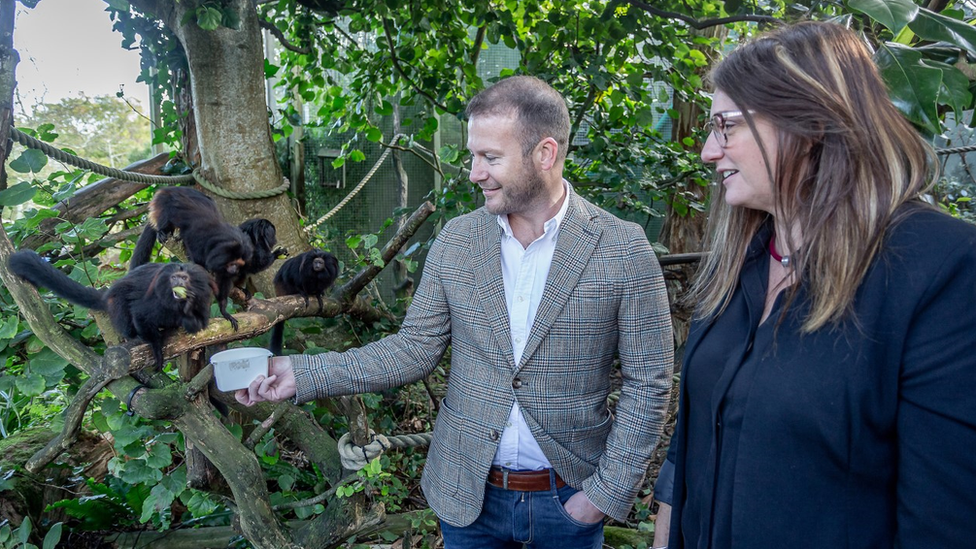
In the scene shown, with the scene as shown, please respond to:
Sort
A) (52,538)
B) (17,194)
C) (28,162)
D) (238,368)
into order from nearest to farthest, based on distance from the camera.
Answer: (238,368) → (17,194) → (28,162) → (52,538)

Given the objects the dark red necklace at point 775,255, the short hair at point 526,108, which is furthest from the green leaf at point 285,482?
the dark red necklace at point 775,255

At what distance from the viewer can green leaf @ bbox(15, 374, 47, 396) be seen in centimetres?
203

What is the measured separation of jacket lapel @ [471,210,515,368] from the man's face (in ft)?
0.26

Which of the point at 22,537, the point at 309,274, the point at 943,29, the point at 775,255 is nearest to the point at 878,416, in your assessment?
the point at 775,255

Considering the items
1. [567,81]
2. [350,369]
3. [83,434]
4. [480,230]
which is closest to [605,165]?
[567,81]

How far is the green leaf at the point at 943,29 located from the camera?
1.22m

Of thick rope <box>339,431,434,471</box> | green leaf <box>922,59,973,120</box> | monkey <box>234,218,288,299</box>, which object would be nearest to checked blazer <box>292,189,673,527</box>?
thick rope <box>339,431,434,471</box>

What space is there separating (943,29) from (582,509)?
1301 millimetres

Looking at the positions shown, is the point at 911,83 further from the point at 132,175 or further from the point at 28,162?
the point at 132,175

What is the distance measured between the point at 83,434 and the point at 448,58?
2869mm

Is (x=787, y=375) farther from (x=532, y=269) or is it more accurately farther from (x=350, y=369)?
(x=350, y=369)

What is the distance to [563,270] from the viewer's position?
1.70m

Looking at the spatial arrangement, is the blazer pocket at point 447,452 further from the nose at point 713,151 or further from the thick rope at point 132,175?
the thick rope at point 132,175

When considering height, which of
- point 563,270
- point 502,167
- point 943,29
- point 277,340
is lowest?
point 277,340
